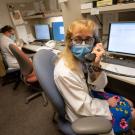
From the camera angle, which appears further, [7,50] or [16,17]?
[16,17]

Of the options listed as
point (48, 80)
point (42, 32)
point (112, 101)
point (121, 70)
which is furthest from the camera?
point (42, 32)

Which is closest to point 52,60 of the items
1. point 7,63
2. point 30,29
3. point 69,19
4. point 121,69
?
point 121,69

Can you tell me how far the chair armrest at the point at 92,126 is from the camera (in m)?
0.77

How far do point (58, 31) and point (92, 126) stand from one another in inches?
90.8

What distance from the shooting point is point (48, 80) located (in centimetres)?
93

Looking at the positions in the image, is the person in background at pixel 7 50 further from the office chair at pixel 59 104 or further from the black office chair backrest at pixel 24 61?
the office chair at pixel 59 104

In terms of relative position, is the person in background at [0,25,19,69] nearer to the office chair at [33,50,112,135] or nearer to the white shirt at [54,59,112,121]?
the office chair at [33,50,112,135]

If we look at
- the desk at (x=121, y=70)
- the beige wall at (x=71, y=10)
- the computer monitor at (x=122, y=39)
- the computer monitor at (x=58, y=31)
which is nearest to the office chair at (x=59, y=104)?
the desk at (x=121, y=70)

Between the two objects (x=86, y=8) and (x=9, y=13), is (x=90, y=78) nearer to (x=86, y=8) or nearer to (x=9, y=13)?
(x=86, y=8)

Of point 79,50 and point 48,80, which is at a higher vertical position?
point 79,50

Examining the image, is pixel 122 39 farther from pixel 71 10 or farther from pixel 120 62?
pixel 71 10

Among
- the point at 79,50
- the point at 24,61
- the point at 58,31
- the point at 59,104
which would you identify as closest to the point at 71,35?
the point at 79,50

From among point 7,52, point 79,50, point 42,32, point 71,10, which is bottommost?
point 7,52

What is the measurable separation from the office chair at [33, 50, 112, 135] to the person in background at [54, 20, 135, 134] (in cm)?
4
